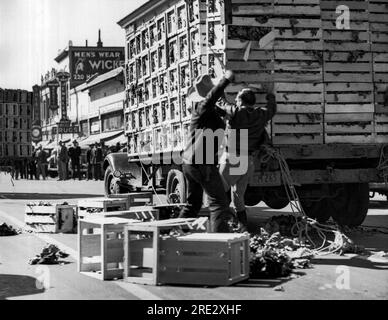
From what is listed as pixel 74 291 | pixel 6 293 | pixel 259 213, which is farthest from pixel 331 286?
pixel 259 213

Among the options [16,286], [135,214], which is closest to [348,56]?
[135,214]

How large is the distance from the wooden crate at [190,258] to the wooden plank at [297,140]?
341 centimetres

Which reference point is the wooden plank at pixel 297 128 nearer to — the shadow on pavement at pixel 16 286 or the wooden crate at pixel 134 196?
the wooden crate at pixel 134 196

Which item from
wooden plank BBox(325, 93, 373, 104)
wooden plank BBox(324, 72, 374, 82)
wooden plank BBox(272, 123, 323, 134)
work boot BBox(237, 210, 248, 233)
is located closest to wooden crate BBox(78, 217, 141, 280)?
work boot BBox(237, 210, 248, 233)

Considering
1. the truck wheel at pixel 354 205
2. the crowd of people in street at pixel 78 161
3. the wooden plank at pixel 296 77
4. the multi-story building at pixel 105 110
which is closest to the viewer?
the wooden plank at pixel 296 77

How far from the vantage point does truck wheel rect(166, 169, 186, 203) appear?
10.9 metres

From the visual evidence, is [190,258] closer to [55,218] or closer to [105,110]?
[55,218]

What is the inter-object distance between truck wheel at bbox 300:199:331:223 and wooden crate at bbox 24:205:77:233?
154 inches

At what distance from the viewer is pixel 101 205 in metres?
10.1

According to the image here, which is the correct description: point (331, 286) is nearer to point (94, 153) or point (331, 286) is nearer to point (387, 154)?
point (387, 154)

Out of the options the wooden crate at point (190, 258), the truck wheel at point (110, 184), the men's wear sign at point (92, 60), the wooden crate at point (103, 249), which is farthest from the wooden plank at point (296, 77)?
the men's wear sign at point (92, 60)

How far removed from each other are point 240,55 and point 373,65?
2.20 m

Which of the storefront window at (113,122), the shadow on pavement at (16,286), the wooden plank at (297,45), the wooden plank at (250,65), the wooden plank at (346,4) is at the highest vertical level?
the storefront window at (113,122)

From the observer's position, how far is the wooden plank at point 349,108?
10.1 m
